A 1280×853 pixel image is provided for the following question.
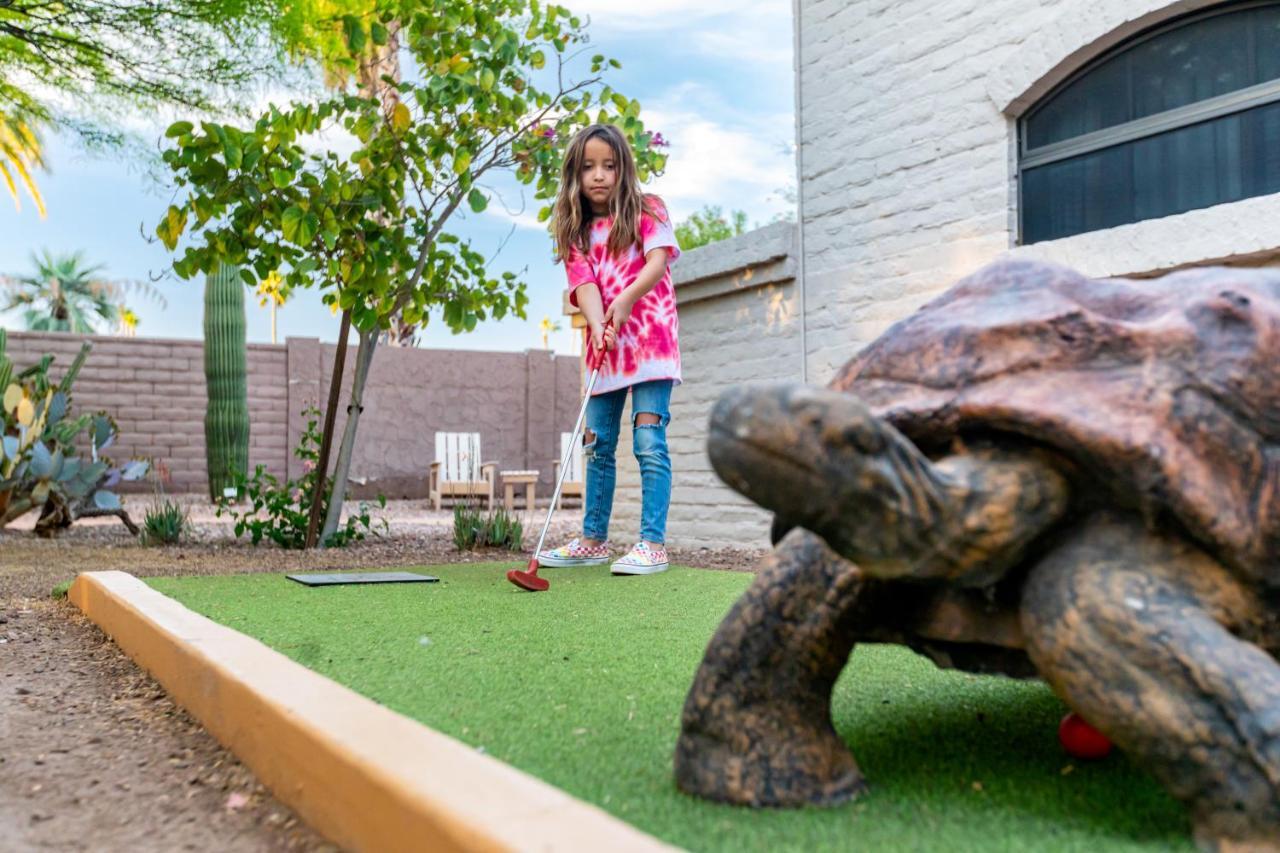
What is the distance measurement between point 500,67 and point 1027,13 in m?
2.86

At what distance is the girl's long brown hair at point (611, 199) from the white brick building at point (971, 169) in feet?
5.04

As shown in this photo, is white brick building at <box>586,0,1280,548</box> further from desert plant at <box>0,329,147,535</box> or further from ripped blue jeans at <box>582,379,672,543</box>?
desert plant at <box>0,329,147,535</box>

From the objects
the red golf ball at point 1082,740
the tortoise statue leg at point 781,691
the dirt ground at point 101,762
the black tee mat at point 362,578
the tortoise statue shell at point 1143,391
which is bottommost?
the dirt ground at point 101,762

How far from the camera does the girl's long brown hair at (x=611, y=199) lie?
454cm

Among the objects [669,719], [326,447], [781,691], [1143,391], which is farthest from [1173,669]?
[326,447]

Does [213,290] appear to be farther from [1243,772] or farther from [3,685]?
[1243,772]

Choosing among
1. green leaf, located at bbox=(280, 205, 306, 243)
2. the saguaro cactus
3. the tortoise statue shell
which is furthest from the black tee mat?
the saguaro cactus

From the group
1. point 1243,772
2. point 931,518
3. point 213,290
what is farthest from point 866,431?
point 213,290

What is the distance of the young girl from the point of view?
4.54 metres

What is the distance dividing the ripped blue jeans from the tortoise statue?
125 inches

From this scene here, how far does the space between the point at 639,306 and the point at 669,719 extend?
2.95m

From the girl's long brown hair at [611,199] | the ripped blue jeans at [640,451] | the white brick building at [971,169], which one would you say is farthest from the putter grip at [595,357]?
the white brick building at [971,169]

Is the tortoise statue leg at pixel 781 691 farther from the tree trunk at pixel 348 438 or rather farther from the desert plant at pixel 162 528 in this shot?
the desert plant at pixel 162 528

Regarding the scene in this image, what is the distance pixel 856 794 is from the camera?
1417mm
